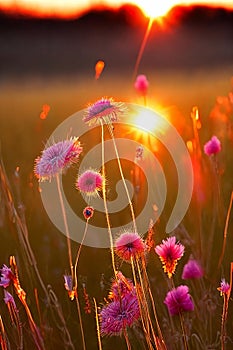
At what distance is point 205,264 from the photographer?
6.50 ft

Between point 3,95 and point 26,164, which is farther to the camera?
point 3,95

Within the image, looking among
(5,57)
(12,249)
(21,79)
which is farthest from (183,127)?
(5,57)

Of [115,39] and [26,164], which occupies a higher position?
[115,39]

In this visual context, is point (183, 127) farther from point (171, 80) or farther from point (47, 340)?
point (171, 80)

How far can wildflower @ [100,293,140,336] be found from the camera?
1139 millimetres

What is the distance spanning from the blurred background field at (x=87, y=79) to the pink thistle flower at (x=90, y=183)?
0.77 ft

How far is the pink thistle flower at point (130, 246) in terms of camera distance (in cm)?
113

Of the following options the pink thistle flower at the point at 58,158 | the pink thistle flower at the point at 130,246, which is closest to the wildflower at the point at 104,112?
the pink thistle flower at the point at 58,158

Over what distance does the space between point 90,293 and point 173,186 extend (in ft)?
3.70

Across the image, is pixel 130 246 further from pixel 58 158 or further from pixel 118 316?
pixel 58 158

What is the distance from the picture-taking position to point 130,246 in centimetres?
113

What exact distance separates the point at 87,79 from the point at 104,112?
380 inches

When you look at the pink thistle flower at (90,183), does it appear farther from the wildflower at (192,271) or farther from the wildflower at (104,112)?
the wildflower at (192,271)

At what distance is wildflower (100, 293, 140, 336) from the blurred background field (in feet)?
1.42
